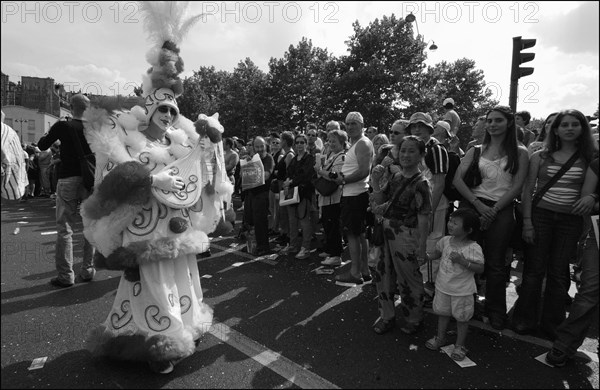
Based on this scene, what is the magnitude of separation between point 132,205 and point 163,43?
1413 millimetres

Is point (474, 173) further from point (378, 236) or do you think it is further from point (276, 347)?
point (276, 347)


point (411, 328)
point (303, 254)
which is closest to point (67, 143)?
point (303, 254)

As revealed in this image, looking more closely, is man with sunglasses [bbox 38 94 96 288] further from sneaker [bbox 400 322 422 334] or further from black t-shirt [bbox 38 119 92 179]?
sneaker [bbox 400 322 422 334]

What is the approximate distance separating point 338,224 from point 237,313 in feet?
7.33

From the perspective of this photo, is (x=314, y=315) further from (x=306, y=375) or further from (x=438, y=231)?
(x=438, y=231)

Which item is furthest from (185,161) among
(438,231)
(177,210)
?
(438,231)

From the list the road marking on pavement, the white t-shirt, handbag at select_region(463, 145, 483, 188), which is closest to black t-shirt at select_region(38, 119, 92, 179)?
the road marking on pavement

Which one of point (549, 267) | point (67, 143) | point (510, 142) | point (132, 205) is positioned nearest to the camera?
point (132, 205)

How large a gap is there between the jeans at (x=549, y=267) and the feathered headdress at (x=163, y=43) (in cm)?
350

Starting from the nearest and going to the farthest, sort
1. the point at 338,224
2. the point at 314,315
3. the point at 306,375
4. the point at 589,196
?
1. the point at 306,375
2. the point at 589,196
3. the point at 314,315
4. the point at 338,224

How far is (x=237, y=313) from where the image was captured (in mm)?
3924

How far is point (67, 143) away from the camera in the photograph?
14.6 feet

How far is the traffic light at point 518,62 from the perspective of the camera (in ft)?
20.3

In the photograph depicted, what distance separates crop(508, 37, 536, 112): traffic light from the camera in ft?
20.3
